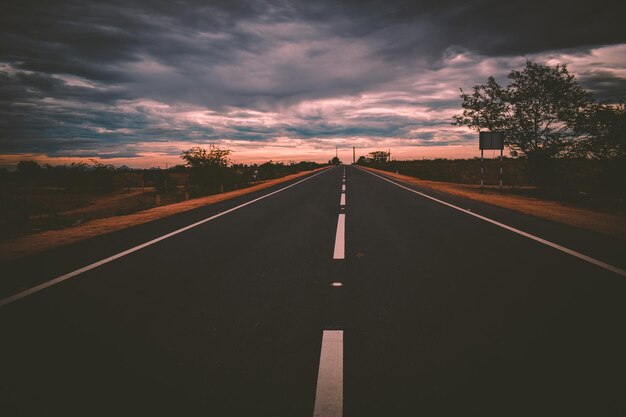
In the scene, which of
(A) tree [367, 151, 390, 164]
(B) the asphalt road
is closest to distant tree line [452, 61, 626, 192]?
(B) the asphalt road

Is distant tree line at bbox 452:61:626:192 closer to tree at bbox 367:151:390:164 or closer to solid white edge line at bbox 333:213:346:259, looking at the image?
solid white edge line at bbox 333:213:346:259

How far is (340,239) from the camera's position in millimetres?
6320

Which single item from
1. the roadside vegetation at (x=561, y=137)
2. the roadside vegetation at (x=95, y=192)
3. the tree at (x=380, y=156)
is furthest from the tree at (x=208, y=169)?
the tree at (x=380, y=156)

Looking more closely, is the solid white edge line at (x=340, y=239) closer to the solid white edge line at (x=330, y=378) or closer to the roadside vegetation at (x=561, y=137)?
the solid white edge line at (x=330, y=378)

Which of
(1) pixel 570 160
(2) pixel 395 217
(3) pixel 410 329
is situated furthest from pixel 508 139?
(3) pixel 410 329

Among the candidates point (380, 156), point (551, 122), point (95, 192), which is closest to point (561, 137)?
point (551, 122)

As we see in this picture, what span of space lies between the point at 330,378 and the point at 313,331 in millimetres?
652

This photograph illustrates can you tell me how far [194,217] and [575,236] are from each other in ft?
30.6

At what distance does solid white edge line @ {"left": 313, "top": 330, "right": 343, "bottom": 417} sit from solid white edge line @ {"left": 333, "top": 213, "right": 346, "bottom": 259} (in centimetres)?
250

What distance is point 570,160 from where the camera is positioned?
49.0ft

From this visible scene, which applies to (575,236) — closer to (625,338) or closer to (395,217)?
(395,217)

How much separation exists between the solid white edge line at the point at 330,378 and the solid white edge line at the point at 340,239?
2.50 m

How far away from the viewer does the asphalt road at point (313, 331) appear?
2043 mm

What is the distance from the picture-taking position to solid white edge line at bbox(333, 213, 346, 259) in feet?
17.4
